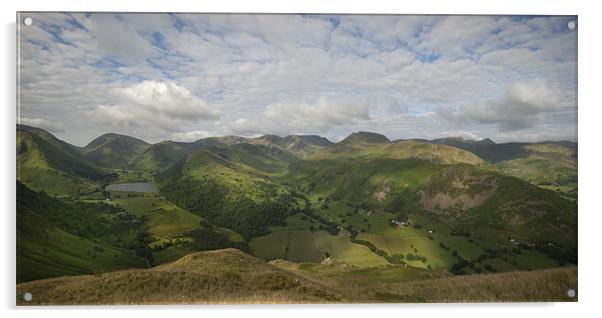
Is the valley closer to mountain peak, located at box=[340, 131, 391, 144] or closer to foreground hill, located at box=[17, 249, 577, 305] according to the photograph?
foreground hill, located at box=[17, 249, 577, 305]

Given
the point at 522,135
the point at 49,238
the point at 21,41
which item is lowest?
the point at 49,238

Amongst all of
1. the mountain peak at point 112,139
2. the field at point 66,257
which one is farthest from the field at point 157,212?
the mountain peak at point 112,139

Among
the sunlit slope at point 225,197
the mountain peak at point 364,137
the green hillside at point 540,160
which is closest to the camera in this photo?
the green hillside at point 540,160

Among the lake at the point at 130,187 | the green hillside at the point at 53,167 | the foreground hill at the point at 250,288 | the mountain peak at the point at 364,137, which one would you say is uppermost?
the mountain peak at the point at 364,137

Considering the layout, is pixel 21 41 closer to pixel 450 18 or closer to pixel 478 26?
pixel 450 18

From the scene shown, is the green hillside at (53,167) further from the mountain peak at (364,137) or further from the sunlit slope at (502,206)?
the sunlit slope at (502,206)
